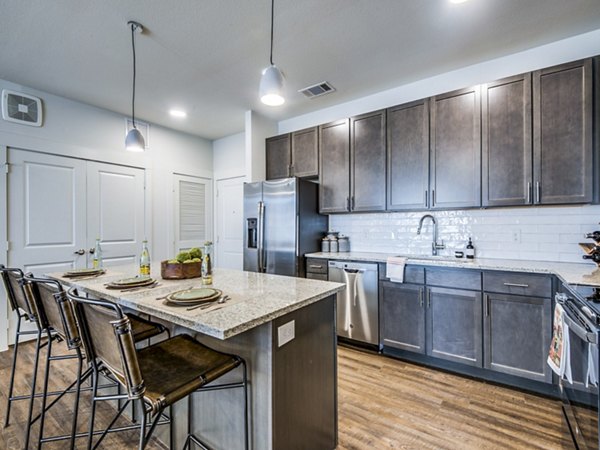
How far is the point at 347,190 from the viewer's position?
3.51m

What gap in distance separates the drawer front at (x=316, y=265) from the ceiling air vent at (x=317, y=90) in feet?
6.41

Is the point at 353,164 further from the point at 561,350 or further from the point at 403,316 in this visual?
the point at 561,350

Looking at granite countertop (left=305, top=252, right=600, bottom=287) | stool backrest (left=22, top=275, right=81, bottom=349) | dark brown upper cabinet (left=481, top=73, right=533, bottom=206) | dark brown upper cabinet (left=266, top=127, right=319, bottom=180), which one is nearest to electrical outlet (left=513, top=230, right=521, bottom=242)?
granite countertop (left=305, top=252, right=600, bottom=287)

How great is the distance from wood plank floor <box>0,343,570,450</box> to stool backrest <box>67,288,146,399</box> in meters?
1.01

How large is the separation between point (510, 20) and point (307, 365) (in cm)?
288

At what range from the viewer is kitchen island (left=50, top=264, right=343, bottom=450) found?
1.26m

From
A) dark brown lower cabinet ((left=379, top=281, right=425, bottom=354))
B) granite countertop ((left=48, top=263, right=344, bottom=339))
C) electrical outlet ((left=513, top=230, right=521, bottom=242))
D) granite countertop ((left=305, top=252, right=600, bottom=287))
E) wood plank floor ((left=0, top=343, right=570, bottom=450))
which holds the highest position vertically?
electrical outlet ((left=513, top=230, right=521, bottom=242))

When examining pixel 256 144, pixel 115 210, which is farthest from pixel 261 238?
pixel 115 210

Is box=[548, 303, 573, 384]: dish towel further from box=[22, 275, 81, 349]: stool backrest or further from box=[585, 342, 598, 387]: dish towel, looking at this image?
box=[22, 275, 81, 349]: stool backrest

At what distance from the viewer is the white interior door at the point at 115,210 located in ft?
12.5

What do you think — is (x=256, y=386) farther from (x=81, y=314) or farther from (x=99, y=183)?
(x=99, y=183)

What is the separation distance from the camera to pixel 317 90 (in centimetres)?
345

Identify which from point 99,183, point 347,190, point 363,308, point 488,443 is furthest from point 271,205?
point 488,443

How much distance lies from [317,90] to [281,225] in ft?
5.34
